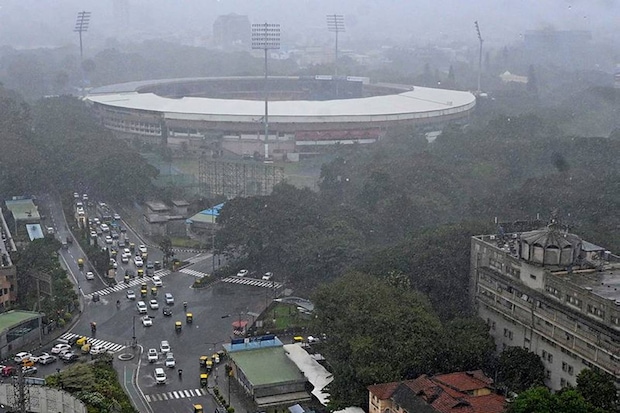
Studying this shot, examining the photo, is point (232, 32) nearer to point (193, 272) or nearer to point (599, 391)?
point (193, 272)

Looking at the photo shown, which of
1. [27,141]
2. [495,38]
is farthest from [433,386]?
[495,38]

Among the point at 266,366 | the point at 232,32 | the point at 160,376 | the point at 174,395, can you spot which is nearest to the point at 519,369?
the point at 266,366

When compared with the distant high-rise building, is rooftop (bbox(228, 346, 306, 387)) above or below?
below

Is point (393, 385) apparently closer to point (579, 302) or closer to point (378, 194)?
point (579, 302)

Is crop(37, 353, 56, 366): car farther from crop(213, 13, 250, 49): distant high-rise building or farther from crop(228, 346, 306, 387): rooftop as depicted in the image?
crop(213, 13, 250, 49): distant high-rise building

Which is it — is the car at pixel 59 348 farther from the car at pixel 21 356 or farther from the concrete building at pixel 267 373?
the concrete building at pixel 267 373

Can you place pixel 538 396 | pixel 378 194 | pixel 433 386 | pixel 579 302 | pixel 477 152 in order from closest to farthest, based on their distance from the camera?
pixel 538 396 < pixel 433 386 < pixel 579 302 < pixel 378 194 < pixel 477 152

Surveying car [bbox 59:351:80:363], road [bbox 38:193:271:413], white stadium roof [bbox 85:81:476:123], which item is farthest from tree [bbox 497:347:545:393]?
white stadium roof [bbox 85:81:476:123]
